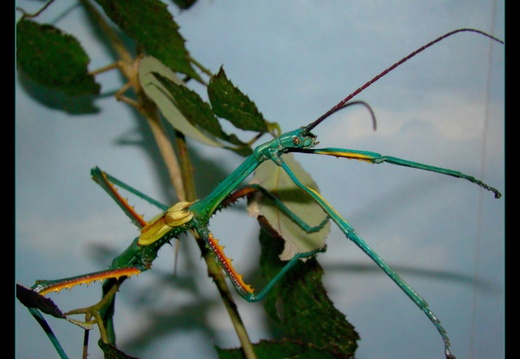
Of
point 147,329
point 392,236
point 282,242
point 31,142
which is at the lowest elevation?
point 147,329

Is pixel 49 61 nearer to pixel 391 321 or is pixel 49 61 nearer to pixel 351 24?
pixel 351 24

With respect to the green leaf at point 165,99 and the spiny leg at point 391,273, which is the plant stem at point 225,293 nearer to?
the green leaf at point 165,99

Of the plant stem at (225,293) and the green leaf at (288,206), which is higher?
the green leaf at (288,206)

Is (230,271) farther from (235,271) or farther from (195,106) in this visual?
(195,106)

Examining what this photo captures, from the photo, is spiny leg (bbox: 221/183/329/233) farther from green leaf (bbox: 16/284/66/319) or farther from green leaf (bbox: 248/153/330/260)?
green leaf (bbox: 16/284/66/319)

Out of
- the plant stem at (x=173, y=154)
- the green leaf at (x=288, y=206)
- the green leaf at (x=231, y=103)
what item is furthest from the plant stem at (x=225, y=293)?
the green leaf at (x=231, y=103)

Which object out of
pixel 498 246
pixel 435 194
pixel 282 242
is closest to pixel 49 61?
pixel 282 242
